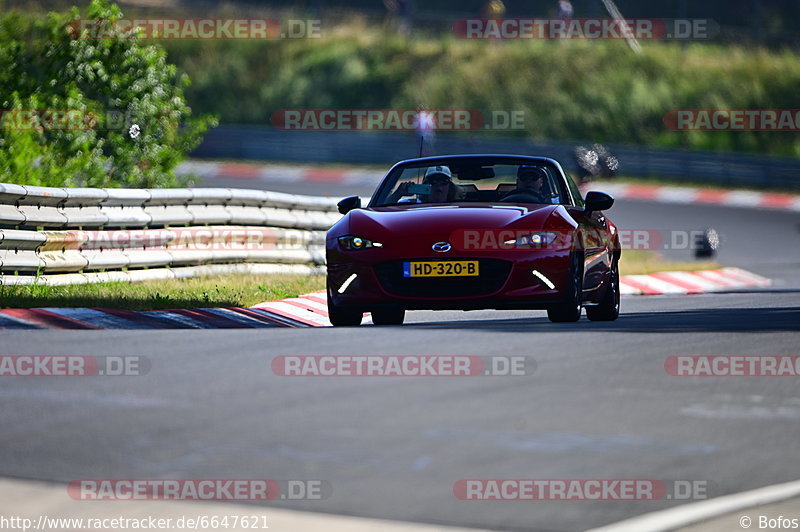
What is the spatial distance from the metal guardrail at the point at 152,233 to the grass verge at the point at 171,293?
0.65 feet

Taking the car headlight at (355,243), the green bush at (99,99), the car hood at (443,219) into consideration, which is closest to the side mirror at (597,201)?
the car hood at (443,219)

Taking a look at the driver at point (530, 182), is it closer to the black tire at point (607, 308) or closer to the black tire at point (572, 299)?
the black tire at point (572, 299)

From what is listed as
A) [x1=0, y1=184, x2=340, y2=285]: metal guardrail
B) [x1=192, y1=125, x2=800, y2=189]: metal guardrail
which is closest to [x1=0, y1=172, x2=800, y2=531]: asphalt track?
[x1=0, y1=184, x2=340, y2=285]: metal guardrail

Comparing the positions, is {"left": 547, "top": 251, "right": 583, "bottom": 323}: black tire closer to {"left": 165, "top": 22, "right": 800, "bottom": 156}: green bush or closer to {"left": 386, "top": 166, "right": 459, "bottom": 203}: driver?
{"left": 386, "top": 166, "right": 459, "bottom": 203}: driver

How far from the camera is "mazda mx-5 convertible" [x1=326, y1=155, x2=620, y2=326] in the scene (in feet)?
33.9

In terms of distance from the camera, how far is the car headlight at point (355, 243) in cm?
1050

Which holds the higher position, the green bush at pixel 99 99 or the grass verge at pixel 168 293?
the green bush at pixel 99 99

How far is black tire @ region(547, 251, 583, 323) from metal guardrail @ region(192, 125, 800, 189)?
24158 millimetres

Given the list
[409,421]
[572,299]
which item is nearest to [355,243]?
[572,299]

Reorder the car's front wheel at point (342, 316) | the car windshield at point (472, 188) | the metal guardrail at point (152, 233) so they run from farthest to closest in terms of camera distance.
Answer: the metal guardrail at point (152, 233), the car windshield at point (472, 188), the car's front wheel at point (342, 316)

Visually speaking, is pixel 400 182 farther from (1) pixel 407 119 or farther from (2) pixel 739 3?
(2) pixel 739 3

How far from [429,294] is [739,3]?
50.1 meters

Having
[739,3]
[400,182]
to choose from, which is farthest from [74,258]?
[739,3]

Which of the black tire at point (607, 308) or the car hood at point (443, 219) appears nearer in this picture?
the car hood at point (443, 219)
